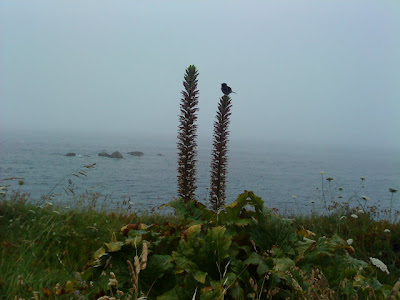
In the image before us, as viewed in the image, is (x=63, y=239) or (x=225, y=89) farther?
(x=225, y=89)

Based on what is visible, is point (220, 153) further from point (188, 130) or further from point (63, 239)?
point (63, 239)

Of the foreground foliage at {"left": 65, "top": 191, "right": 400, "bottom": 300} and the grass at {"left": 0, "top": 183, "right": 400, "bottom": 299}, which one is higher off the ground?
the foreground foliage at {"left": 65, "top": 191, "right": 400, "bottom": 300}

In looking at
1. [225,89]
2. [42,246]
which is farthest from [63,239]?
[225,89]

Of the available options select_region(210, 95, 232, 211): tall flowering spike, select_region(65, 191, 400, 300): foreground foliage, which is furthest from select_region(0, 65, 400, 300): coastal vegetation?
select_region(210, 95, 232, 211): tall flowering spike

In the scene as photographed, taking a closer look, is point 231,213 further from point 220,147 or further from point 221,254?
point 220,147

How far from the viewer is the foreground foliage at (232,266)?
2676 mm

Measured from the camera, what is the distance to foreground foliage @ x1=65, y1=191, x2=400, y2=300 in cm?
268

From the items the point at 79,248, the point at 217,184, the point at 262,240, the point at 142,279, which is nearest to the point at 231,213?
the point at 262,240

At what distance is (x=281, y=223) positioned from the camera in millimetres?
3230

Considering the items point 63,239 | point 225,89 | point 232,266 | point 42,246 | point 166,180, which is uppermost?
point 225,89

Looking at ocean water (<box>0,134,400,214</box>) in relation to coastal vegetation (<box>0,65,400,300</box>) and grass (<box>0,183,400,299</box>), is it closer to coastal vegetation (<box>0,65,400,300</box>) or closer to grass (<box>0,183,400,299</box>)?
grass (<box>0,183,400,299</box>)

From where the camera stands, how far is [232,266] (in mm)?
2932

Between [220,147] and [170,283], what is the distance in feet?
16.0

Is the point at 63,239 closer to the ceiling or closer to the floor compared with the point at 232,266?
closer to the floor
